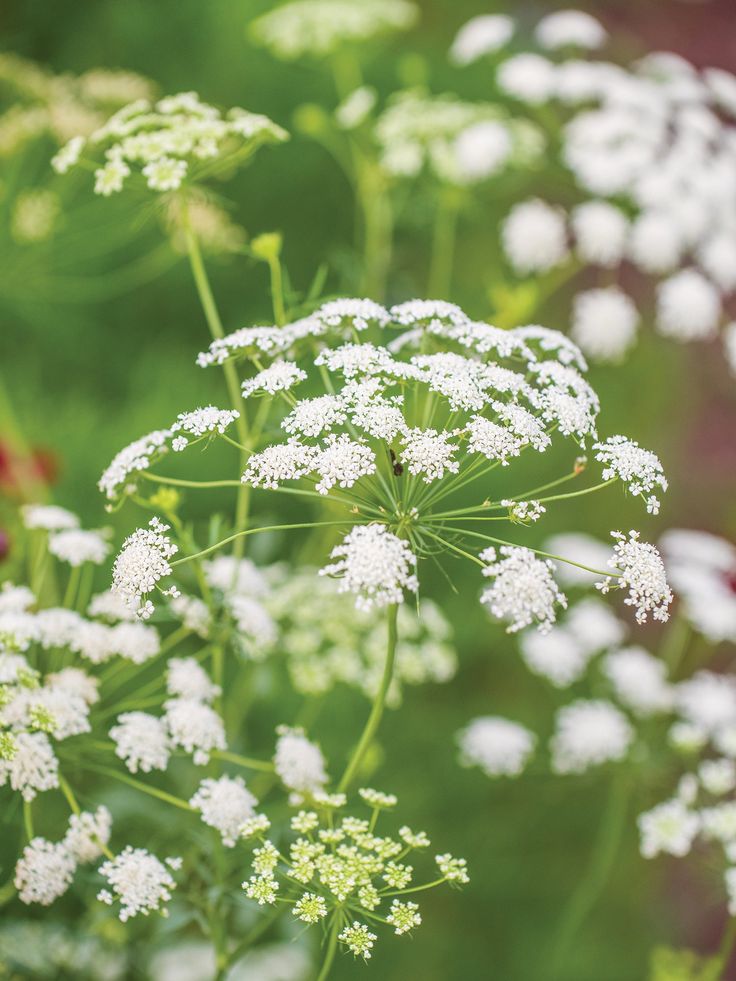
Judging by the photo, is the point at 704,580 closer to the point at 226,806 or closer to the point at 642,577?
the point at 642,577

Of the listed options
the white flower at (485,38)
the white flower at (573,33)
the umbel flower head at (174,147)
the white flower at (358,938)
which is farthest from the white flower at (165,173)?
the white flower at (573,33)

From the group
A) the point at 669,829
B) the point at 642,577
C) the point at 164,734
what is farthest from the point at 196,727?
the point at 669,829

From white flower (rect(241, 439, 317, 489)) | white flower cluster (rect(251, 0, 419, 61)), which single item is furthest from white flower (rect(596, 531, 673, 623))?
white flower cluster (rect(251, 0, 419, 61))

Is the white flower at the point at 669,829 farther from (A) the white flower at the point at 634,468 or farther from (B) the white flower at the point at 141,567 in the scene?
(B) the white flower at the point at 141,567

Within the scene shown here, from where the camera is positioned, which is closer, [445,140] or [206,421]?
[206,421]

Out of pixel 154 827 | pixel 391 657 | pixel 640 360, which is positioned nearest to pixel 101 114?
pixel 154 827

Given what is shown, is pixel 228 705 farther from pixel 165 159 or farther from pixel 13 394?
pixel 13 394

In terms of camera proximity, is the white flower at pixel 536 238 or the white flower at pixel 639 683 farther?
the white flower at pixel 536 238
